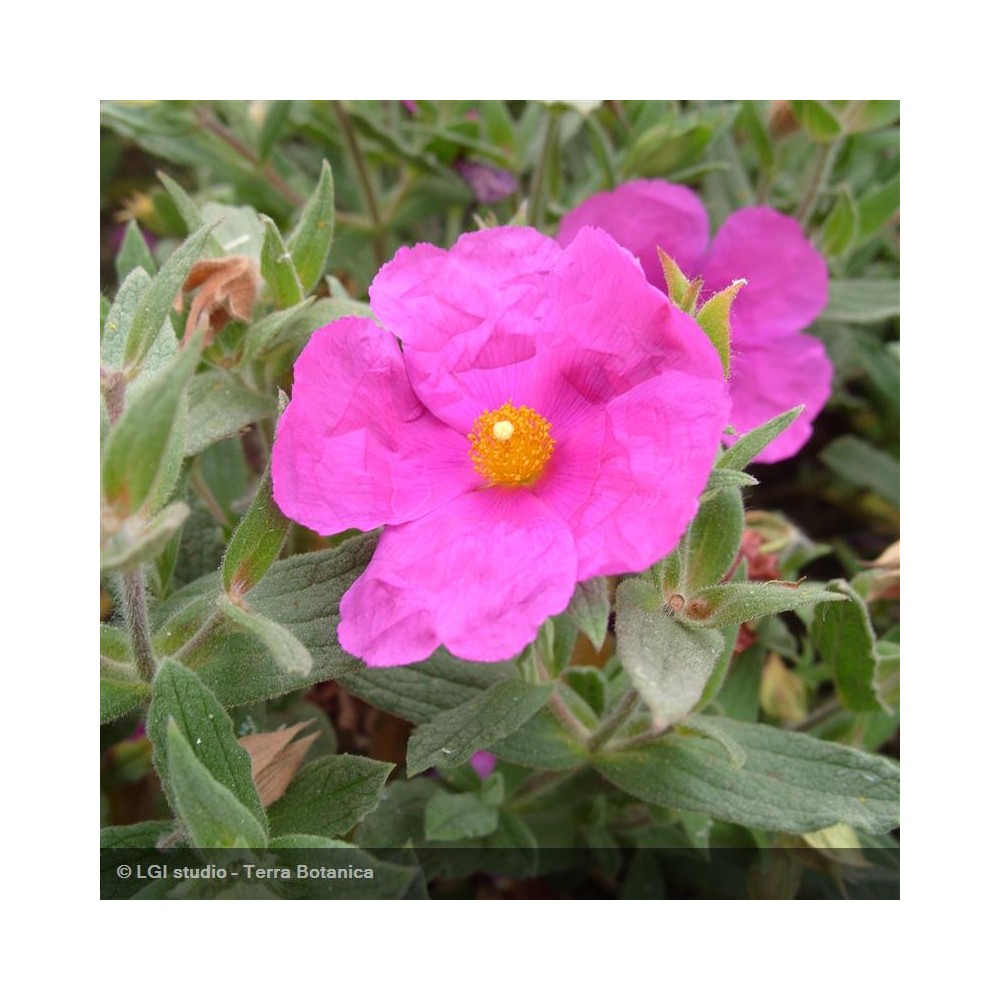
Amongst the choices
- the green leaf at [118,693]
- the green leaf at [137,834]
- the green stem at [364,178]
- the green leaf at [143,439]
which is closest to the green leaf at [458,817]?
the green leaf at [137,834]

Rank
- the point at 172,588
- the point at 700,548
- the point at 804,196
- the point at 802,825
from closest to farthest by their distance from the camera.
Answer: the point at 700,548
the point at 802,825
the point at 172,588
the point at 804,196

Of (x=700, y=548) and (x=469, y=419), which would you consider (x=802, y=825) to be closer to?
(x=700, y=548)

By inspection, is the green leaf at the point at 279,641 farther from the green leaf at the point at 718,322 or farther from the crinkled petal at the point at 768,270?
the crinkled petal at the point at 768,270

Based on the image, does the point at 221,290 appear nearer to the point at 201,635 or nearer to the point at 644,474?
the point at 201,635

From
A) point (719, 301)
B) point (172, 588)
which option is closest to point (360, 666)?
point (172, 588)

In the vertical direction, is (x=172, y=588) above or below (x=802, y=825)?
above

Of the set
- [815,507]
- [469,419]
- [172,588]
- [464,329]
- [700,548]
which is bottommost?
[815,507]

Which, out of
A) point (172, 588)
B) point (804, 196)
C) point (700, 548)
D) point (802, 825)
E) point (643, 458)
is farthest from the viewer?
point (804, 196)

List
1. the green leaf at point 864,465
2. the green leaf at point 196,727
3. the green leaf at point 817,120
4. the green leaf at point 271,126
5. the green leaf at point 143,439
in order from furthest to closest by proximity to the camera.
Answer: the green leaf at point 864,465 → the green leaf at point 271,126 → the green leaf at point 817,120 → the green leaf at point 196,727 → the green leaf at point 143,439
